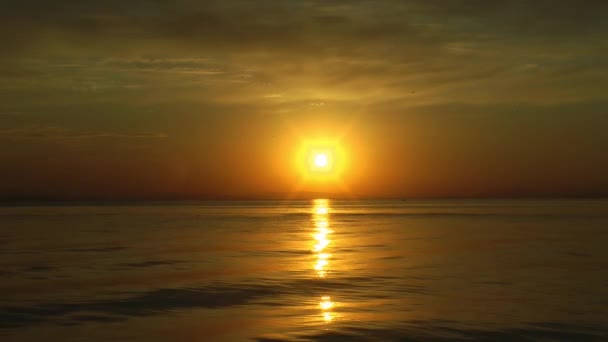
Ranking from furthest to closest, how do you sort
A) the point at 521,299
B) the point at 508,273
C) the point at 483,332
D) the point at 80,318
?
the point at 508,273, the point at 521,299, the point at 80,318, the point at 483,332

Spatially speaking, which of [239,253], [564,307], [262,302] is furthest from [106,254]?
[564,307]

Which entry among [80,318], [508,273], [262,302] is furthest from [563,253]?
[80,318]

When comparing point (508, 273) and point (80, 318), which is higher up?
point (508, 273)

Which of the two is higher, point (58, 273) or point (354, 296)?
point (58, 273)

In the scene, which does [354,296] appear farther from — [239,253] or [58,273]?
[239,253]

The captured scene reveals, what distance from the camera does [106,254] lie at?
2955cm

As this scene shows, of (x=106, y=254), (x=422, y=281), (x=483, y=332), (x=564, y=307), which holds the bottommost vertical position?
(x=483, y=332)

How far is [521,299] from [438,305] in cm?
251

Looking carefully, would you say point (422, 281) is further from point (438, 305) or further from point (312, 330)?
point (312, 330)

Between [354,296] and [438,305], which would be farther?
[354,296]

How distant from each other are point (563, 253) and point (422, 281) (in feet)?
39.1

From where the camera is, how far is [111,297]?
1748 cm

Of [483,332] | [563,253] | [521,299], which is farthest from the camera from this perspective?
[563,253]

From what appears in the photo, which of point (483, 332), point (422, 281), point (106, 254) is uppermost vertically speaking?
point (106, 254)
